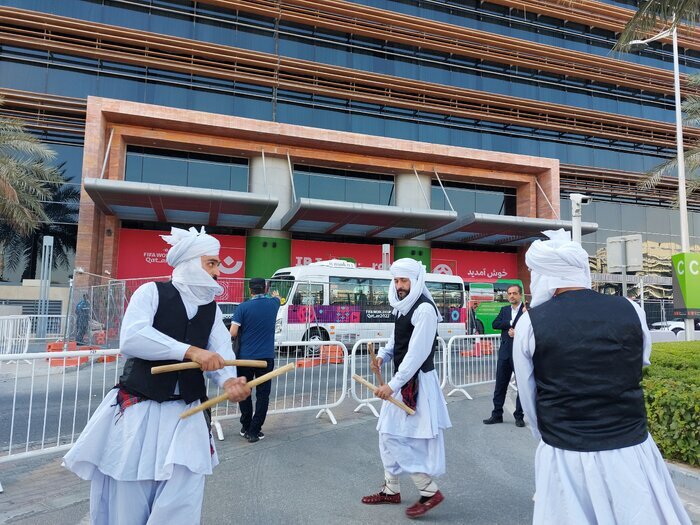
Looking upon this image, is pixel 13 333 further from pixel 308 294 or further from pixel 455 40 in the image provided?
pixel 455 40

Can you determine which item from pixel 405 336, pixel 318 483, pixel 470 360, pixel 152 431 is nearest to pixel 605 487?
pixel 405 336

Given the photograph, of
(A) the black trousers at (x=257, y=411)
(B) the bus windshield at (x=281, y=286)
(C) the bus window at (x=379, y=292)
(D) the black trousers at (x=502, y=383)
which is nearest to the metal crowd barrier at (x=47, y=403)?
(A) the black trousers at (x=257, y=411)

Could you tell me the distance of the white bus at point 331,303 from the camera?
47.0 ft

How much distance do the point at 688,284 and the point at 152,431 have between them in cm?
1173

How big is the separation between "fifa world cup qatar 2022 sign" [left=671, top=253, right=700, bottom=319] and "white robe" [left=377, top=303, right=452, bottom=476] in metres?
9.38

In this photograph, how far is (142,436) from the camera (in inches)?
92.1

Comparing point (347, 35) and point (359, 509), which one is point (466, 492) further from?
point (347, 35)

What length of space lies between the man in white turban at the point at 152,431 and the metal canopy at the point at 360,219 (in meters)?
16.8

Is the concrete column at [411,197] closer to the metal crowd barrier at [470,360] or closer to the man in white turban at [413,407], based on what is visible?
the metal crowd barrier at [470,360]

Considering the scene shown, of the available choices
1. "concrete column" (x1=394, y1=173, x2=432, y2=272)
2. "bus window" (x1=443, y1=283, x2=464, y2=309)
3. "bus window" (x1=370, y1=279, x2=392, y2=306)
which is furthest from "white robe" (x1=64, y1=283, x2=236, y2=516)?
"concrete column" (x1=394, y1=173, x2=432, y2=272)

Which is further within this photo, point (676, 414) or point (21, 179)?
point (21, 179)

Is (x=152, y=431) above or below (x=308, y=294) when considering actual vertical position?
below

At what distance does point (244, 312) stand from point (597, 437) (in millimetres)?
4506

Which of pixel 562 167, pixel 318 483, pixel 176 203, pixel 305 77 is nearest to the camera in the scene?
pixel 318 483
